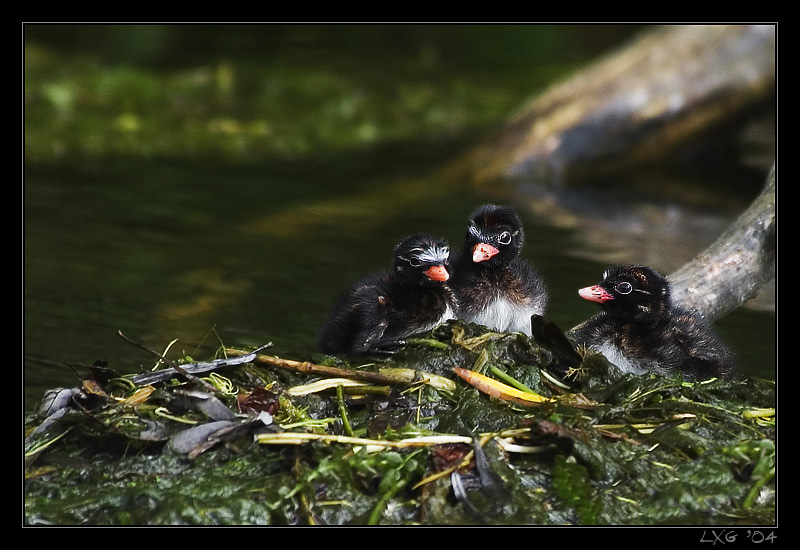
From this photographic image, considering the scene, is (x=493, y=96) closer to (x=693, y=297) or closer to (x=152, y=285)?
(x=152, y=285)

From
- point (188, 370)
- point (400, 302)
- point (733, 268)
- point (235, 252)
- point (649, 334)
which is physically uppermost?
point (733, 268)

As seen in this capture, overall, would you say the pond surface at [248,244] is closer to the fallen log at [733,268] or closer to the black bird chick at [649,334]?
the fallen log at [733,268]

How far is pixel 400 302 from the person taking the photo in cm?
739

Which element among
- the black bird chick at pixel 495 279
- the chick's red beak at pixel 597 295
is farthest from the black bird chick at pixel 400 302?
the chick's red beak at pixel 597 295

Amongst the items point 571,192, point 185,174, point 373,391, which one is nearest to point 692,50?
point 571,192

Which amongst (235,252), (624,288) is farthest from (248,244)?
(624,288)

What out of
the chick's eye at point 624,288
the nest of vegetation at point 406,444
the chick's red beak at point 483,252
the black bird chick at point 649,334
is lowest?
the nest of vegetation at point 406,444

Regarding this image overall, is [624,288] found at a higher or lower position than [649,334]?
higher

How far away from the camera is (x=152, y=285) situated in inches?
434

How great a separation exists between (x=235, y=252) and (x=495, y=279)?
16.5 ft

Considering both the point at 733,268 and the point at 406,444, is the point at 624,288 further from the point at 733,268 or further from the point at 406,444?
the point at 406,444

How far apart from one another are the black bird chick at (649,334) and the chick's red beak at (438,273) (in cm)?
96

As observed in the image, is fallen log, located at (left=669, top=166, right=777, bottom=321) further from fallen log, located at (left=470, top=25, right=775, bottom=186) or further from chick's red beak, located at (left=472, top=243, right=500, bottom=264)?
fallen log, located at (left=470, top=25, right=775, bottom=186)

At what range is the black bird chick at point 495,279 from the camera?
757cm
